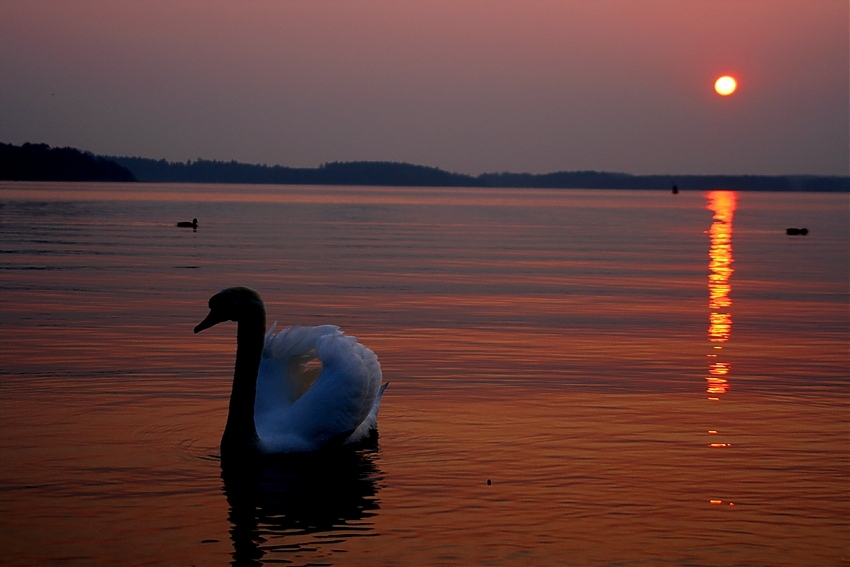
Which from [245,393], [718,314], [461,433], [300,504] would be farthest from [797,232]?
[300,504]

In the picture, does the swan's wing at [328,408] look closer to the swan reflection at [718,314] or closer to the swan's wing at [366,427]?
the swan's wing at [366,427]

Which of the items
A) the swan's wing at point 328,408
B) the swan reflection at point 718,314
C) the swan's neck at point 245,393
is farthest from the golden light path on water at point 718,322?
the swan's neck at point 245,393

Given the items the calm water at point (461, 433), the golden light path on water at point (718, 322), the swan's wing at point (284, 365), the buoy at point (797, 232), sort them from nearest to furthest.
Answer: the calm water at point (461, 433)
the swan's wing at point (284, 365)
the golden light path on water at point (718, 322)
the buoy at point (797, 232)

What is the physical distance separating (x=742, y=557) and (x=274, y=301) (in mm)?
16564

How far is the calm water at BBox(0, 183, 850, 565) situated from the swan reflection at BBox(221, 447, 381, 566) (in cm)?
3

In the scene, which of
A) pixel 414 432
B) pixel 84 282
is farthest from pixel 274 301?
pixel 414 432

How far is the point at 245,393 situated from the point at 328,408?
2.38ft

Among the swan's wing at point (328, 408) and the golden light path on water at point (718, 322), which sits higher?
the swan's wing at point (328, 408)

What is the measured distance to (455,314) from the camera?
74.2 feet

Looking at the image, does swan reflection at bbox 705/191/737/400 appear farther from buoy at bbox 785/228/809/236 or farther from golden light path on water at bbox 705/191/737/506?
buoy at bbox 785/228/809/236

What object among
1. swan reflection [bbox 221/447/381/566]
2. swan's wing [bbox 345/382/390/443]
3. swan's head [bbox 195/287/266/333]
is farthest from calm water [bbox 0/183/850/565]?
swan's head [bbox 195/287/266/333]

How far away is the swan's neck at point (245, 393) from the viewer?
427 inches

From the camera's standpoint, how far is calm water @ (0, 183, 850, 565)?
351 inches

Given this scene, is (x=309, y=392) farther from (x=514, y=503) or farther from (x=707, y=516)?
(x=707, y=516)
